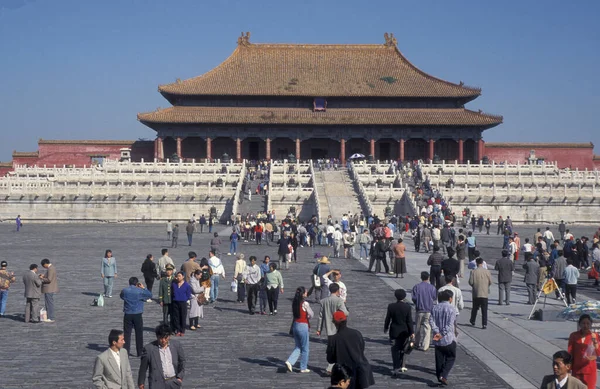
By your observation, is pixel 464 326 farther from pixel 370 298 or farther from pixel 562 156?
pixel 562 156

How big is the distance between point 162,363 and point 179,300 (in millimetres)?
5598

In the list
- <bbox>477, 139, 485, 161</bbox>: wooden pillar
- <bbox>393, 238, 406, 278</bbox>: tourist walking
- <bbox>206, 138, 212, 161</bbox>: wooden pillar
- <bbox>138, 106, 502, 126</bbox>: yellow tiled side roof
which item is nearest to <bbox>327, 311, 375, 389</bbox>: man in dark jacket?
<bbox>393, 238, 406, 278</bbox>: tourist walking

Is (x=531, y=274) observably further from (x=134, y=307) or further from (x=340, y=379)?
(x=340, y=379)

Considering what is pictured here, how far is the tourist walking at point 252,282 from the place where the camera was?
17.5m

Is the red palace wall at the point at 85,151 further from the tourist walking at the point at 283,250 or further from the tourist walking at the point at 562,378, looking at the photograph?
the tourist walking at the point at 562,378

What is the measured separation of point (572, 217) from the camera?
47.8 meters

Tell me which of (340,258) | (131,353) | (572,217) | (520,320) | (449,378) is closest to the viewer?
(449,378)

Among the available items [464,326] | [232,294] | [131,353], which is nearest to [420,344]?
[464,326]

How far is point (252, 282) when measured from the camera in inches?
691

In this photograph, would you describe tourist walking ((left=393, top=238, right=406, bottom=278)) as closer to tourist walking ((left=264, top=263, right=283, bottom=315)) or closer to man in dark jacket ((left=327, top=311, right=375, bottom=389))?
tourist walking ((left=264, top=263, right=283, bottom=315))

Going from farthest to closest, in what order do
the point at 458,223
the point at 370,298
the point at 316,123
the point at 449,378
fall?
the point at 316,123 < the point at 458,223 < the point at 370,298 < the point at 449,378

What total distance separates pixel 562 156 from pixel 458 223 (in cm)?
3103

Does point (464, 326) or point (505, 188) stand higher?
point (505, 188)

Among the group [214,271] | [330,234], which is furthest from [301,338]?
[330,234]
